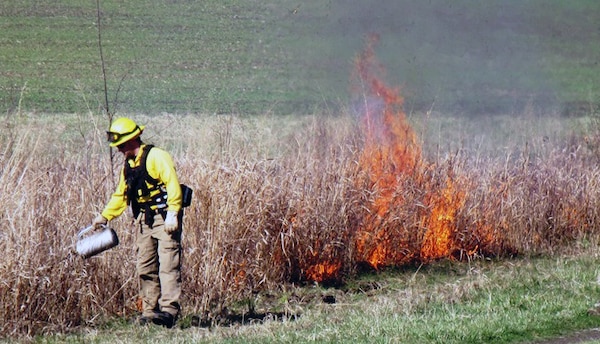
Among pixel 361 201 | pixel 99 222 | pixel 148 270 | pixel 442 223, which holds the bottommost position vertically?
pixel 442 223

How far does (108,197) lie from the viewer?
11273 mm

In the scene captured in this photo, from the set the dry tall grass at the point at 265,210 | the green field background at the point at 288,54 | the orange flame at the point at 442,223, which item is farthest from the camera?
the green field background at the point at 288,54

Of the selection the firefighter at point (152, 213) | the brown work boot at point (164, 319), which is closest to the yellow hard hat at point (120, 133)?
the firefighter at point (152, 213)

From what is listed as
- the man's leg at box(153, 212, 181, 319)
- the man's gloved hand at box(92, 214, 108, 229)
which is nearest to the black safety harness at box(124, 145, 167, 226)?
the man's leg at box(153, 212, 181, 319)

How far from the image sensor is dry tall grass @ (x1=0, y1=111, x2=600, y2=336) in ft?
33.3

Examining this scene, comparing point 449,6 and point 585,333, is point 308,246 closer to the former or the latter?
point 585,333

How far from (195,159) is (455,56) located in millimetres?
7779

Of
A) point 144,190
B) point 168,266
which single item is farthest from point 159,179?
point 168,266

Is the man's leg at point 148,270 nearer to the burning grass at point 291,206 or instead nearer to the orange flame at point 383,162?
the burning grass at point 291,206

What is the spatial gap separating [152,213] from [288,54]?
12.4 meters

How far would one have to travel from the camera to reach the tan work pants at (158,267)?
942 centimetres

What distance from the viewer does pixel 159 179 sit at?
364 inches

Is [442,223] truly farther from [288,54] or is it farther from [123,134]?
[288,54]

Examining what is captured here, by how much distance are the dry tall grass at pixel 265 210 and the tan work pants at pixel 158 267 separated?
0.94 m
